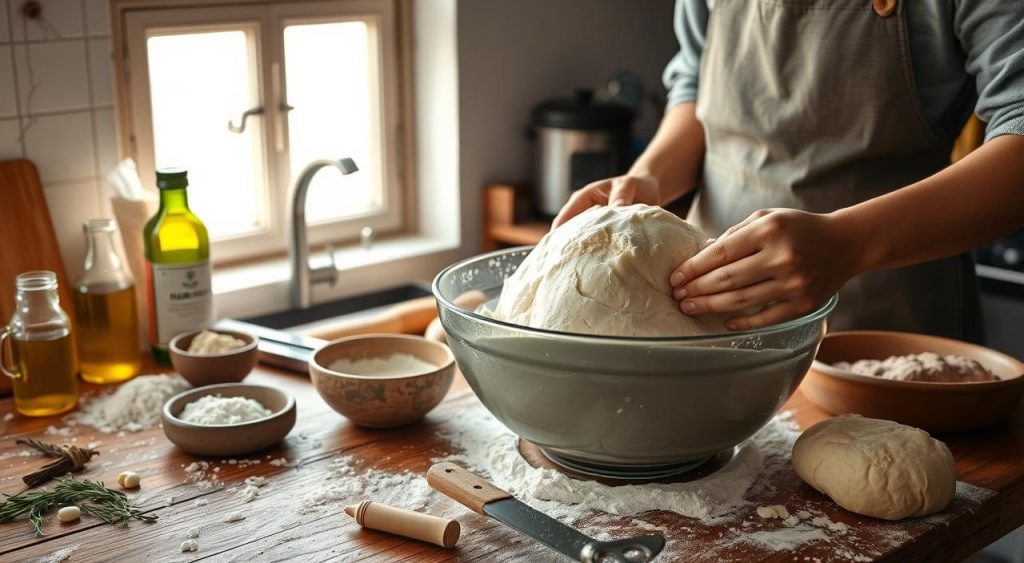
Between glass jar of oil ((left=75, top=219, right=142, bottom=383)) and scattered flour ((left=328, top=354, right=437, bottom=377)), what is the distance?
38 cm

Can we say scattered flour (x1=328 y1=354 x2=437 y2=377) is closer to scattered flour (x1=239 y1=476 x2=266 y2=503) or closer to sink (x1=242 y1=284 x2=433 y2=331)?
scattered flour (x1=239 y1=476 x2=266 y2=503)

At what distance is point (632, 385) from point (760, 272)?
18cm

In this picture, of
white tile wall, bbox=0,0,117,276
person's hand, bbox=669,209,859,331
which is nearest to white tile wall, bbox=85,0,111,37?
white tile wall, bbox=0,0,117,276

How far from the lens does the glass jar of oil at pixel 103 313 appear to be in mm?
1564

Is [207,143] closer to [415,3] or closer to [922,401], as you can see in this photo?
[415,3]

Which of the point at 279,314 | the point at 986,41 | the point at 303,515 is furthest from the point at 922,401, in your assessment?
the point at 279,314

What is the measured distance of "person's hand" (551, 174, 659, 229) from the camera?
1.41 m

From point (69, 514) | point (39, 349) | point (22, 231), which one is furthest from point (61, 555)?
point (22, 231)

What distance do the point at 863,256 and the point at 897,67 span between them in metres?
0.43

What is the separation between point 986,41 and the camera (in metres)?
1.32

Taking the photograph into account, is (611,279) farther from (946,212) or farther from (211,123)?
(211,123)

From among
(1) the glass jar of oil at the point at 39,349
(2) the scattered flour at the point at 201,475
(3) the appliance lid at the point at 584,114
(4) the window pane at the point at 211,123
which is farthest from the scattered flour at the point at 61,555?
(3) the appliance lid at the point at 584,114

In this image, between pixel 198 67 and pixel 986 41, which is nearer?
pixel 986 41

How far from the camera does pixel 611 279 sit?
110 centimetres
